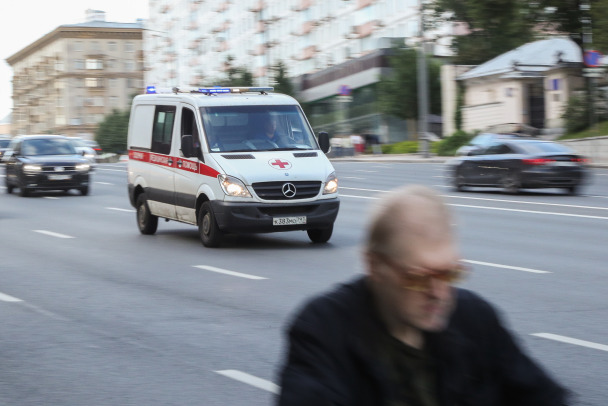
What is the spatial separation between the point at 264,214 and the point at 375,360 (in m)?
13.5

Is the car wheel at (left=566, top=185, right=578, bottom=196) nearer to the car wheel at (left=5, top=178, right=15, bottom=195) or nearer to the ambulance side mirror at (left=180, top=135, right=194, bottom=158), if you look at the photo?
the ambulance side mirror at (left=180, top=135, right=194, bottom=158)

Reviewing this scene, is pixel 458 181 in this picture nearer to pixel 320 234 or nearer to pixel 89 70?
pixel 320 234

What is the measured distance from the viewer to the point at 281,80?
86.5m

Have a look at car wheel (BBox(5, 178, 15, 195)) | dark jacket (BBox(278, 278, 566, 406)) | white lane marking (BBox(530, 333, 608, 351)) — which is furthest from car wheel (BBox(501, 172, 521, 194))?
dark jacket (BBox(278, 278, 566, 406))

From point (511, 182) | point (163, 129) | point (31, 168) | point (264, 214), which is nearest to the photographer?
point (264, 214)

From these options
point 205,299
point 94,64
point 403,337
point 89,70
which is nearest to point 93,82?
point 89,70

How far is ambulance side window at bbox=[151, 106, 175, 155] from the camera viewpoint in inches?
680

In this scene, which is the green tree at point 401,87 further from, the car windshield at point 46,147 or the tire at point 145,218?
the tire at point 145,218

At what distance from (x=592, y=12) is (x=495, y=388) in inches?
1682

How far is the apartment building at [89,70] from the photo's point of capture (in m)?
150

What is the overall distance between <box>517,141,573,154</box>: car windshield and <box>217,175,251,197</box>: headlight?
12.9m

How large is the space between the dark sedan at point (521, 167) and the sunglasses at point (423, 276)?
24739mm

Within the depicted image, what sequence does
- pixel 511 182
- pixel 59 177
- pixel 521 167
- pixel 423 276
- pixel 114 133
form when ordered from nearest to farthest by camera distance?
1. pixel 423 276
2. pixel 521 167
3. pixel 511 182
4. pixel 59 177
5. pixel 114 133

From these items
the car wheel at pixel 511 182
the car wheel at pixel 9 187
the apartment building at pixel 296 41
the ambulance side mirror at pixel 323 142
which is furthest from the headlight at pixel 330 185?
the apartment building at pixel 296 41
